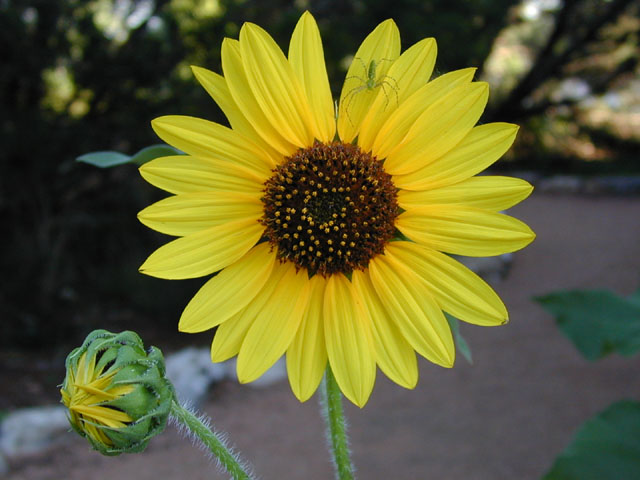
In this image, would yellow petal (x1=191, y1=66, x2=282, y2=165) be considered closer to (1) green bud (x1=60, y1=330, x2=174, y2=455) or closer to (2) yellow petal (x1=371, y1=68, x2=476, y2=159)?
(2) yellow petal (x1=371, y1=68, x2=476, y2=159)

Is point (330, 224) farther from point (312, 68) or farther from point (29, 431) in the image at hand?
point (29, 431)

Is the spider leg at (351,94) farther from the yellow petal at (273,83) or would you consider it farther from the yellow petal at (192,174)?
the yellow petal at (192,174)

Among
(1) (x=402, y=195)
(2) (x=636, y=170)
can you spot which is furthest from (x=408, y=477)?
(2) (x=636, y=170)

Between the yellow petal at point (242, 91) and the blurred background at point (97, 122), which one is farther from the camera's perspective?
the blurred background at point (97, 122)

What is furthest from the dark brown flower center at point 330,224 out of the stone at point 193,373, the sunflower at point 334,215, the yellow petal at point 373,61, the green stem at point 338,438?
the stone at point 193,373

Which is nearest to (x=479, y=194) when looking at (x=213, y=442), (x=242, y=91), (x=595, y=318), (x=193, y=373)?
(x=242, y=91)

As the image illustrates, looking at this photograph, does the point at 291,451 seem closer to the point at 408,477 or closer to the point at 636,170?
the point at 408,477
